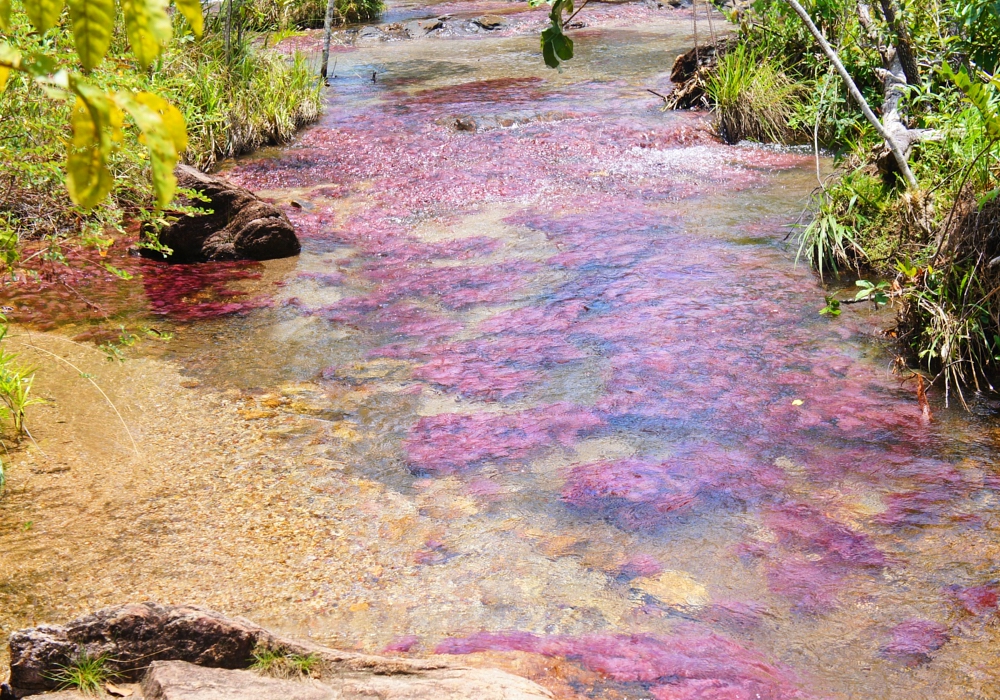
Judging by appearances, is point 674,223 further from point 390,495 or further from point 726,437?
point 390,495

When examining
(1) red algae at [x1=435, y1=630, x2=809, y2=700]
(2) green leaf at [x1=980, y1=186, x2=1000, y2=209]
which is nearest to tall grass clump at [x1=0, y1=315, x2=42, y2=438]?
(1) red algae at [x1=435, y1=630, x2=809, y2=700]

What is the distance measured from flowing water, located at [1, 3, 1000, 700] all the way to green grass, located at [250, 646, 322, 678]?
0.56m

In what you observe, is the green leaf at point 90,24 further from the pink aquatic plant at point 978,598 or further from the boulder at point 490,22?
the boulder at point 490,22

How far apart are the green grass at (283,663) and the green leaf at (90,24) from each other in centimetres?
192

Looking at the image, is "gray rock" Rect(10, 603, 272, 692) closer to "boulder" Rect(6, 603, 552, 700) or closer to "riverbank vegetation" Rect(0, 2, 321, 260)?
"boulder" Rect(6, 603, 552, 700)

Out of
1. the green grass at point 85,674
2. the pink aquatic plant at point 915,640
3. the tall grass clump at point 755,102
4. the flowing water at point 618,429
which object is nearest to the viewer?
the green grass at point 85,674

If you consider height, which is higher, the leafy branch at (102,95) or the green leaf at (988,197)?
the leafy branch at (102,95)

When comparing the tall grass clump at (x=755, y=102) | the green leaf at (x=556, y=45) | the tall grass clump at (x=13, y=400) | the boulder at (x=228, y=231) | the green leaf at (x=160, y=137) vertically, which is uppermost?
the green leaf at (x=556, y=45)

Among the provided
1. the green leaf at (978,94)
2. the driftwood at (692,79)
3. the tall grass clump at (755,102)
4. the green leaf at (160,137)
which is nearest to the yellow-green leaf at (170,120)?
the green leaf at (160,137)

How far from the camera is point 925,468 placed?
4.22 meters

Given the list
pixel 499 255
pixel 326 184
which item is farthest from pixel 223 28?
pixel 499 255

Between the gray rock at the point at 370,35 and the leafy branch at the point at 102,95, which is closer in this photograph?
the leafy branch at the point at 102,95

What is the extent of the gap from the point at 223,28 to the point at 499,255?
5154 millimetres

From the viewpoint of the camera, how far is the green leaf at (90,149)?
1079 millimetres
